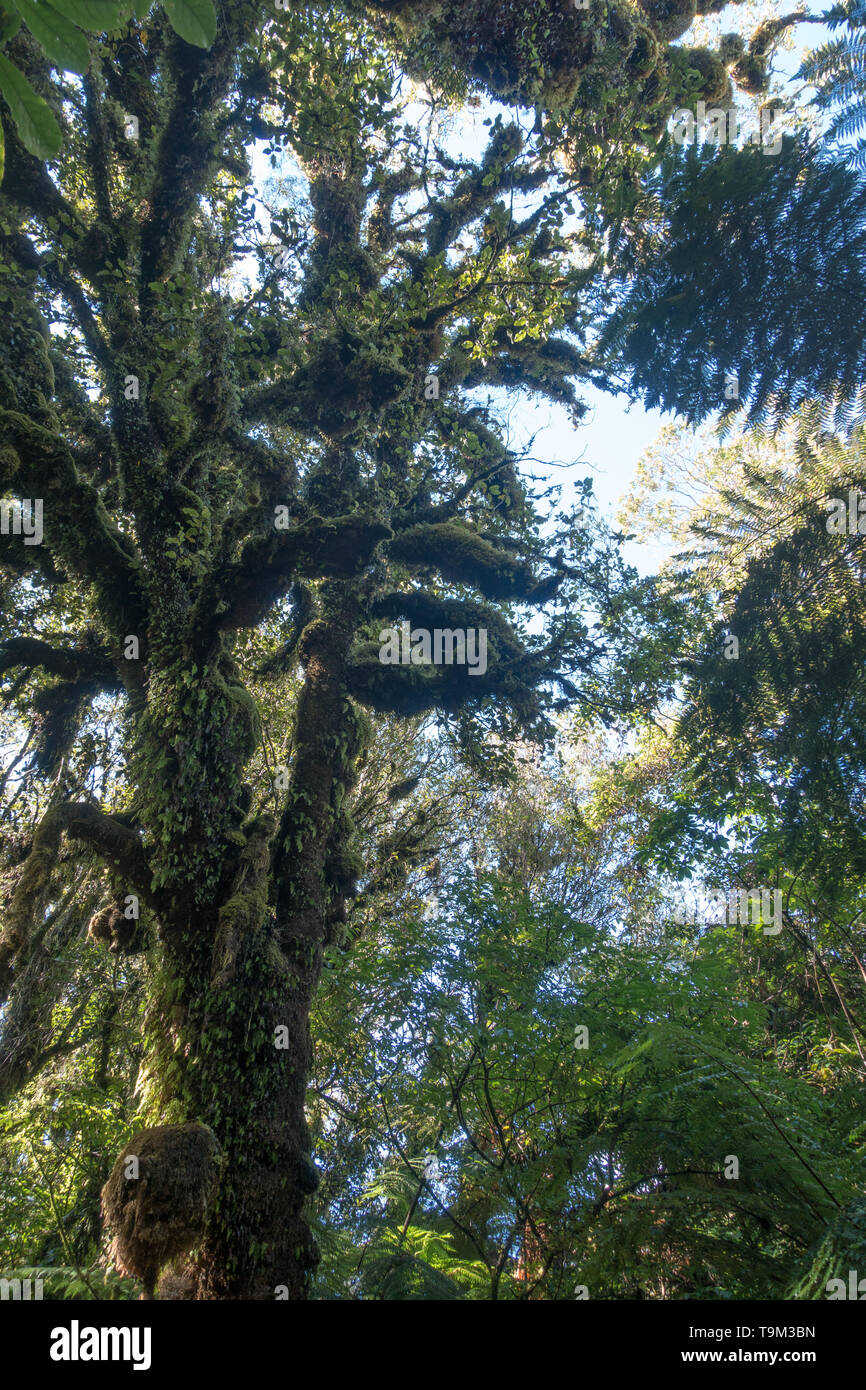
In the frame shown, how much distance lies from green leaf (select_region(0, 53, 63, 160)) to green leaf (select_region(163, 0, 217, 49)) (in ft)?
1.14

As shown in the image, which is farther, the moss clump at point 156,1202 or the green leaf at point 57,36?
the moss clump at point 156,1202

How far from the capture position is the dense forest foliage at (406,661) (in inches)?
130

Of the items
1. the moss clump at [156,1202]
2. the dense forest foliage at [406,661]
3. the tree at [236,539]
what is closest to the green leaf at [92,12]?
the dense forest foliage at [406,661]

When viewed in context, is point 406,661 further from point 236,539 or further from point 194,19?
point 194,19

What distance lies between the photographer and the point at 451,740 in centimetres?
862

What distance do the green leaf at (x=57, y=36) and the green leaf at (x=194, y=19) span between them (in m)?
0.21

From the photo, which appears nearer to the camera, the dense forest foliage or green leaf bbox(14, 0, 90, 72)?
green leaf bbox(14, 0, 90, 72)

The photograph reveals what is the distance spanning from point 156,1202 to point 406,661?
5227 mm

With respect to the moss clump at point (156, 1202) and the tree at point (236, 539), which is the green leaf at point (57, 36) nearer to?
the tree at point (236, 539)

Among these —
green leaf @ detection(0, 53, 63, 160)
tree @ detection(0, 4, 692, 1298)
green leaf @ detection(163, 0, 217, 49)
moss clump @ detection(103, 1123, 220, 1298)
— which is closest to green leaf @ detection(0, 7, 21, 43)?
green leaf @ detection(0, 53, 63, 160)

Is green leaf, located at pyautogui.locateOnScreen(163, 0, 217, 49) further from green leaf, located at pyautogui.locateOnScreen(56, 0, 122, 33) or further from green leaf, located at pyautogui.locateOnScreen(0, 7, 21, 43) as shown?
green leaf, located at pyautogui.locateOnScreen(0, 7, 21, 43)

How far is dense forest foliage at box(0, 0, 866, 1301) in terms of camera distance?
3299 mm

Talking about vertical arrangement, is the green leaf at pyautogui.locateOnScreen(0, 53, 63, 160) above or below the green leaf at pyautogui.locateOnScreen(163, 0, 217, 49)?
below
